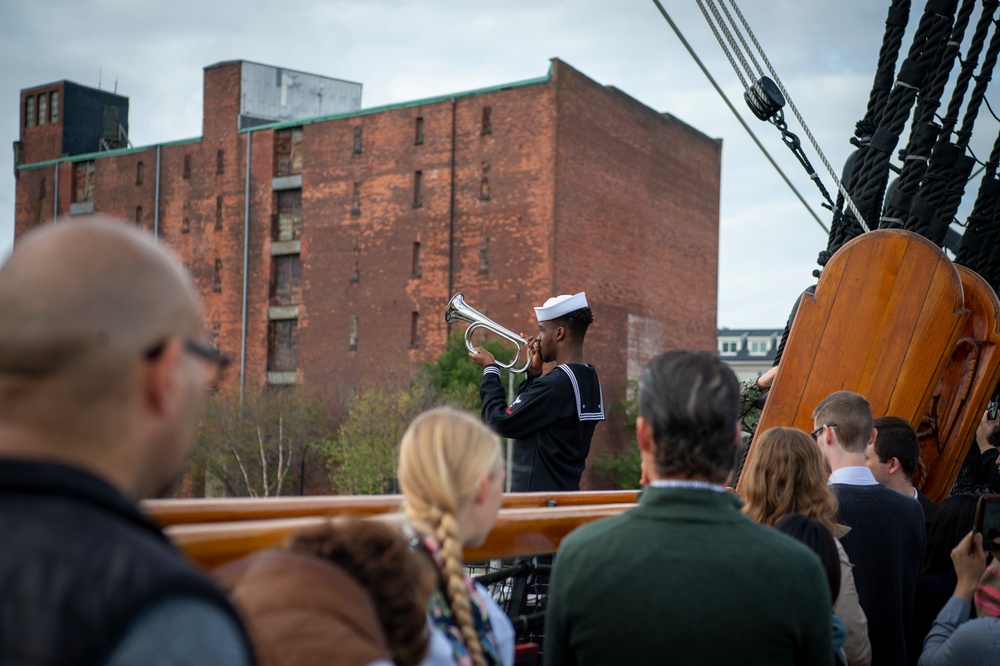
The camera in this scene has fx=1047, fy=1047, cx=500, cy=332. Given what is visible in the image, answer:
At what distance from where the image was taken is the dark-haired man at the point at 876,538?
368 centimetres

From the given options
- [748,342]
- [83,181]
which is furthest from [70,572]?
[748,342]

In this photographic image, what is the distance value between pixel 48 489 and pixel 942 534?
356cm

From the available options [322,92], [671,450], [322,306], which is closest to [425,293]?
[322,306]

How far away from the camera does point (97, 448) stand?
1.14 metres

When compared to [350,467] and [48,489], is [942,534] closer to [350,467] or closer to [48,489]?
[48,489]

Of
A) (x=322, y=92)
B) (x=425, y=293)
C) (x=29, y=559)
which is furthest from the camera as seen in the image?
(x=322, y=92)

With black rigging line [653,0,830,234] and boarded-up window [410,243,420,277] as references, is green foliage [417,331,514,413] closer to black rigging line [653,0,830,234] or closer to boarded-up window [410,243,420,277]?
boarded-up window [410,243,420,277]

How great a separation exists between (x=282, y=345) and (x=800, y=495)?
44.6m

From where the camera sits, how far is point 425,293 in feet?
140

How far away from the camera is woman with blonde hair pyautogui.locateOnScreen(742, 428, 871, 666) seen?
3.24 m

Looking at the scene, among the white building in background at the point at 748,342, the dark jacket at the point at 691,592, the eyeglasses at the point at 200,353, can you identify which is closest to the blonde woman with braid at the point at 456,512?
the dark jacket at the point at 691,592

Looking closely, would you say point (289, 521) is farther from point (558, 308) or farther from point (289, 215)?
point (289, 215)

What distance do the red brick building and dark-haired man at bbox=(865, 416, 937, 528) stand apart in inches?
1358

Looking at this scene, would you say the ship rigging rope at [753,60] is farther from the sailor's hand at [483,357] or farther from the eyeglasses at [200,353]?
the eyeglasses at [200,353]
